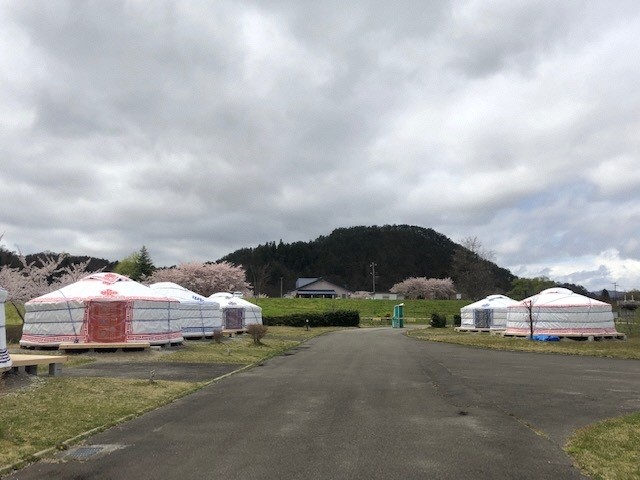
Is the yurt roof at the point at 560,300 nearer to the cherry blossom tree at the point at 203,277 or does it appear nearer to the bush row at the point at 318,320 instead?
the bush row at the point at 318,320

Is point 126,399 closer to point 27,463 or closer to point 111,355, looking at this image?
point 27,463

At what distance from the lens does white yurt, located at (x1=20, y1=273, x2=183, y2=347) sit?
21.4 metres

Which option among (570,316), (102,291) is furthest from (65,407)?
(570,316)

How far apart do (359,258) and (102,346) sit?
115m

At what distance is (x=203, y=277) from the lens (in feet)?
227

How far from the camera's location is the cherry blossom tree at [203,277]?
6725cm

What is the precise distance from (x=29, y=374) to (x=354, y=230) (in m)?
136

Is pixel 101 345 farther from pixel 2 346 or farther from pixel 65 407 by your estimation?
pixel 65 407

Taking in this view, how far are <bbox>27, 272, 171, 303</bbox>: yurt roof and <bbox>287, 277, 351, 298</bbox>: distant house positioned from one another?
9142 centimetres

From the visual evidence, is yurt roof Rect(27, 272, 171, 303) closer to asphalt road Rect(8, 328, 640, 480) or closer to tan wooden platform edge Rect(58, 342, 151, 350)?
tan wooden platform edge Rect(58, 342, 151, 350)

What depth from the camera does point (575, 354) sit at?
2305 cm

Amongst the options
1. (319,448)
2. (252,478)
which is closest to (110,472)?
(252,478)

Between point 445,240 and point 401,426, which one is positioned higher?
point 445,240

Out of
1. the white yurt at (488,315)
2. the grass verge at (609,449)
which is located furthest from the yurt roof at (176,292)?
the white yurt at (488,315)
